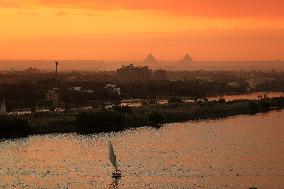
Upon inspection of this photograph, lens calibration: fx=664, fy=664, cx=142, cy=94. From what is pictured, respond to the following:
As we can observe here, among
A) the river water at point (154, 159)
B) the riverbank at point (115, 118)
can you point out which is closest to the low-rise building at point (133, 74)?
the riverbank at point (115, 118)

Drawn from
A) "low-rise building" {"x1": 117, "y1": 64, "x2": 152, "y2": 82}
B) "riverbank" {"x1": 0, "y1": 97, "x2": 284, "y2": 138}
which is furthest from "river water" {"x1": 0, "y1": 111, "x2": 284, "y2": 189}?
"low-rise building" {"x1": 117, "y1": 64, "x2": 152, "y2": 82}

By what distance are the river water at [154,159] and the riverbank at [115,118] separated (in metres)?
2.29

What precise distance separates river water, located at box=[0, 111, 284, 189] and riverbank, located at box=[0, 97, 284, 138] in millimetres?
2292

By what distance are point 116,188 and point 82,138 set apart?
22040mm

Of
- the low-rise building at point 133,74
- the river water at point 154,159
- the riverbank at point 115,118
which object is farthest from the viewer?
the low-rise building at point 133,74

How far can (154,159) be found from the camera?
46.9 metres

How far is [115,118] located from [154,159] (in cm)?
1994

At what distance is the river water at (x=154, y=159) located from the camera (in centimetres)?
3878

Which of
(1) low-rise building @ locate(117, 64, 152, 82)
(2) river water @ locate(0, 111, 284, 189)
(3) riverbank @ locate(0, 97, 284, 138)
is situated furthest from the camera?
(1) low-rise building @ locate(117, 64, 152, 82)

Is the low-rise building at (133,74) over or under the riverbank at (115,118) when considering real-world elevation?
over

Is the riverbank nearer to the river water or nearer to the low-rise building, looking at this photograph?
the river water

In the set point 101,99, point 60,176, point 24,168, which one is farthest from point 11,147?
point 101,99

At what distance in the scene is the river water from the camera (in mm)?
38781

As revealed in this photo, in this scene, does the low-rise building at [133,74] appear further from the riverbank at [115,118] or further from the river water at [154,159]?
the river water at [154,159]
